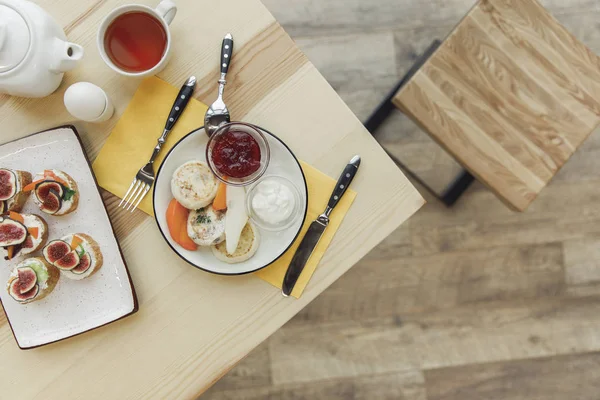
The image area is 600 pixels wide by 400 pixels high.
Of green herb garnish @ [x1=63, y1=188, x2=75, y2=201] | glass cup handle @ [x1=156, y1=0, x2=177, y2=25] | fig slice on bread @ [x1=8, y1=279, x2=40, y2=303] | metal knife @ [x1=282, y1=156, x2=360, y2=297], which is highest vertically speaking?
glass cup handle @ [x1=156, y1=0, x2=177, y2=25]

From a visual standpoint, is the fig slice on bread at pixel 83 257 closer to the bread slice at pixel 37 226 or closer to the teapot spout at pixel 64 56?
the bread slice at pixel 37 226

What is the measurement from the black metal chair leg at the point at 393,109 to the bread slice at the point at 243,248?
77 centimetres

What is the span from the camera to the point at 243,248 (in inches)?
38.7

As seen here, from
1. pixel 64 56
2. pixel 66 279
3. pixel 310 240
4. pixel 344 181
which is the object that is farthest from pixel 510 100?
pixel 66 279

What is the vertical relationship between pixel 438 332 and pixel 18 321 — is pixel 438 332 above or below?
below

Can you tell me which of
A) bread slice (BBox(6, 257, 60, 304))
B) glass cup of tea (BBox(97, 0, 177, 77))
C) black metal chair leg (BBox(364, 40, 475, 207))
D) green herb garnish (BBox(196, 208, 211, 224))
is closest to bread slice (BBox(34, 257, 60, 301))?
bread slice (BBox(6, 257, 60, 304))

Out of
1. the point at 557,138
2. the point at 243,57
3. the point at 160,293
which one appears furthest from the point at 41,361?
the point at 557,138

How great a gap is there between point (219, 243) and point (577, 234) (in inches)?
54.5

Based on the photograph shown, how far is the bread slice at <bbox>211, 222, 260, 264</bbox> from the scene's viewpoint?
98 cm

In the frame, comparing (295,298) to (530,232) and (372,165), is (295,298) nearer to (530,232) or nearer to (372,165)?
(372,165)

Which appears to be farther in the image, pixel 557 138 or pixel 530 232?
pixel 530 232

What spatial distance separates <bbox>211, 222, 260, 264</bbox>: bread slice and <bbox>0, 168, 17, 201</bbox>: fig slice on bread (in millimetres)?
428

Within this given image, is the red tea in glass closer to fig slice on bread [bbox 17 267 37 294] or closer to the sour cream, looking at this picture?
the sour cream

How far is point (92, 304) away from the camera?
999 millimetres
